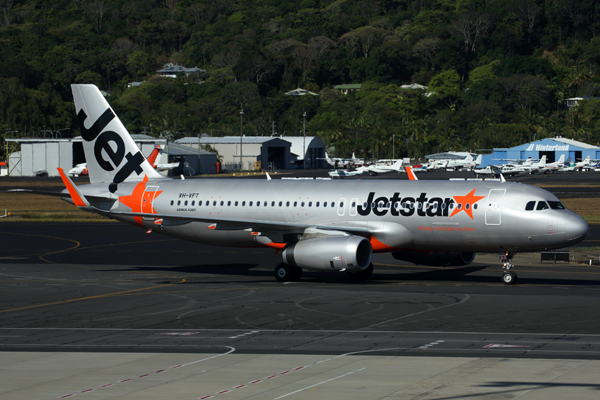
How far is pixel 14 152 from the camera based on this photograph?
194625 mm

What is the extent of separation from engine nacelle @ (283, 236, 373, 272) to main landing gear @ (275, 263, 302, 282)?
119 centimetres

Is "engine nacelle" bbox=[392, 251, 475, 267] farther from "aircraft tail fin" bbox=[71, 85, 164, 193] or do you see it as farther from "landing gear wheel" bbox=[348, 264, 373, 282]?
"aircraft tail fin" bbox=[71, 85, 164, 193]

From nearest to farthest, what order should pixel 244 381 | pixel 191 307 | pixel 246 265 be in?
pixel 244 381 → pixel 191 307 → pixel 246 265

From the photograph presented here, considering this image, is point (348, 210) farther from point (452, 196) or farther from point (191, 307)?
point (191, 307)

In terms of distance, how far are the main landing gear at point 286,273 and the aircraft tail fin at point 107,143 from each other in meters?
11.2

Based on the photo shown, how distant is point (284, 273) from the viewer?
38312 millimetres

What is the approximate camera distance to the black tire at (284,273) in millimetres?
38250

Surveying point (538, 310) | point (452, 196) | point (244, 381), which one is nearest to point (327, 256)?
point (452, 196)

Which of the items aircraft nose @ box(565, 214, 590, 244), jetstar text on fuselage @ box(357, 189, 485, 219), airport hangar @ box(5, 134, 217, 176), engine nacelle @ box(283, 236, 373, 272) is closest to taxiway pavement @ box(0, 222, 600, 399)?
engine nacelle @ box(283, 236, 373, 272)

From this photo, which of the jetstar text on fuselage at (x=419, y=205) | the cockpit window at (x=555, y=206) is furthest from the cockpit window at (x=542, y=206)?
the jetstar text on fuselage at (x=419, y=205)

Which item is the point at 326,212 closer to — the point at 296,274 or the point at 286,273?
the point at 296,274

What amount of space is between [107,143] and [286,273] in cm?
1418

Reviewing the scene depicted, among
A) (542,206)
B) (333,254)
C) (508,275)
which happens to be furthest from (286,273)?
(542,206)

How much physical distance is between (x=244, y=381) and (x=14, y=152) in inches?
7474
